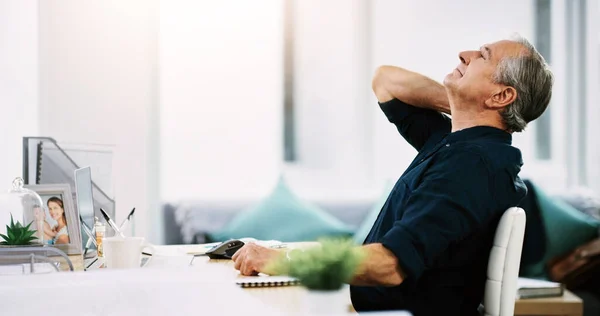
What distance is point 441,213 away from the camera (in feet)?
5.00

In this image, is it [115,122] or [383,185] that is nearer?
[115,122]

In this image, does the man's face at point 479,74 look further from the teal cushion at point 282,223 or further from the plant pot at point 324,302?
the teal cushion at point 282,223

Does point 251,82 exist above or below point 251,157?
above

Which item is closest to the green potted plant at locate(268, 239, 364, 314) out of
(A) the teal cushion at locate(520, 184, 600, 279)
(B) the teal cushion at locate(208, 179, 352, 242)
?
(B) the teal cushion at locate(208, 179, 352, 242)

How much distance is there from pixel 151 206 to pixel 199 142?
1.53 ft

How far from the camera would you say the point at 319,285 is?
0.72 meters

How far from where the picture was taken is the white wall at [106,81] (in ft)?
12.9

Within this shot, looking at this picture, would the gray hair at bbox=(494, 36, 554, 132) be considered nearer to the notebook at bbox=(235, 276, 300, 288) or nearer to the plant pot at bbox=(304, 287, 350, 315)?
the notebook at bbox=(235, 276, 300, 288)

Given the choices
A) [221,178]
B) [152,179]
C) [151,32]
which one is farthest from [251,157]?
[151,32]

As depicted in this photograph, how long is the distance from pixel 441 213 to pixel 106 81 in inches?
114

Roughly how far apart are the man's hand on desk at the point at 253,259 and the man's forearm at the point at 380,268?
9.0 inches

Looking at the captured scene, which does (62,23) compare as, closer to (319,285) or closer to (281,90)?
(281,90)

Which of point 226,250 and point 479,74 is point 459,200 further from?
point 226,250

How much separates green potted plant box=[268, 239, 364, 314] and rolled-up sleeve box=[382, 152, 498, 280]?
0.77 metres
